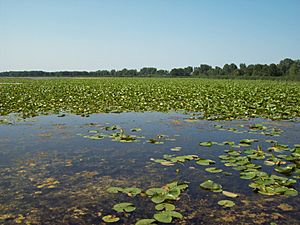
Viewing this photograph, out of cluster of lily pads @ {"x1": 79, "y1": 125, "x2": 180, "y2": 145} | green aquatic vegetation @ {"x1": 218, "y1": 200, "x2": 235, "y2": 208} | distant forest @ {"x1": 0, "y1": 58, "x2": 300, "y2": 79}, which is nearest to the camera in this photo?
green aquatic vegetation @ {"x1": 218, "y1": 200, "x2": 235, "y2": 208}

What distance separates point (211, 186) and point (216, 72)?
111 meters

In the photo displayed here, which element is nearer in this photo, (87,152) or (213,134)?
(87,152)

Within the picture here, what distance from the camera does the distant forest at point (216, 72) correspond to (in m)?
86.1

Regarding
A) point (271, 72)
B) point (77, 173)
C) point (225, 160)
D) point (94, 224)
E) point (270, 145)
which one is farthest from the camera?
point (271, 72)

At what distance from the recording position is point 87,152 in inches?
195

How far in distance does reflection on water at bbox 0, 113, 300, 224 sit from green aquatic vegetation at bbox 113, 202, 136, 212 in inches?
2.0

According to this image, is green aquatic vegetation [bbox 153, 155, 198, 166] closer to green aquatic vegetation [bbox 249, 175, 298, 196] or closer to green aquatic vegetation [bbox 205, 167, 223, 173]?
green aquatic vegetation [bbox 205, 167, 223, 173]

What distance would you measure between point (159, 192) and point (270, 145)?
10.2 ft

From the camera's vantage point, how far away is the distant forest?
282ft

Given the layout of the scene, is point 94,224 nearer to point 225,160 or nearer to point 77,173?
point 77,173

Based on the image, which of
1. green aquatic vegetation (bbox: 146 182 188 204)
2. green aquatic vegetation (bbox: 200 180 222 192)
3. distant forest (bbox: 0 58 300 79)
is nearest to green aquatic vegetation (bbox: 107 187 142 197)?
green aquatic vegetation (bbox: 146 182 188 204)

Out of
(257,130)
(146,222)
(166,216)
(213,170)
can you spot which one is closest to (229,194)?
(213,170)

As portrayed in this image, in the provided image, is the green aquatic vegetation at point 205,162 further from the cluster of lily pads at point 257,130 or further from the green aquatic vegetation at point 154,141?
the cluster of lily pads at point 257,130

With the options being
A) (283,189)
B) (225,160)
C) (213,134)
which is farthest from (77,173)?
(213,134)
